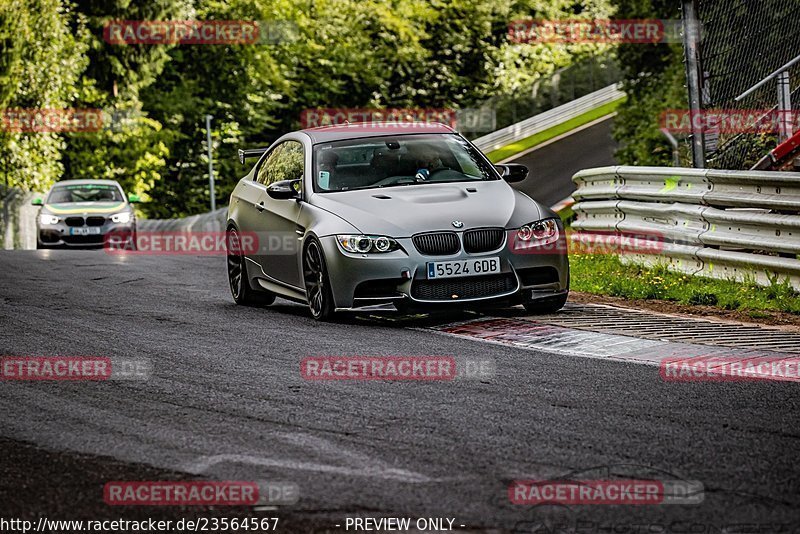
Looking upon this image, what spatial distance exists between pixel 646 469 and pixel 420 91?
59503 millimetres

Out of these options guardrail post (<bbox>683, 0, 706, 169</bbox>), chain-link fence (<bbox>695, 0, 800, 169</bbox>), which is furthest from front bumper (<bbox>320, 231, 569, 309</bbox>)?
chain-link fence (<bbox>695, 0, 800, 169</bbox>)

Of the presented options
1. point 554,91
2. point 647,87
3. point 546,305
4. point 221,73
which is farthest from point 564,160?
point 546,305

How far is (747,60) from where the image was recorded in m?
15.9

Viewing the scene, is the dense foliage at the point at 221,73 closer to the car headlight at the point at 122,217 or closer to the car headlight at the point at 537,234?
the car headlight at the point at 122,217

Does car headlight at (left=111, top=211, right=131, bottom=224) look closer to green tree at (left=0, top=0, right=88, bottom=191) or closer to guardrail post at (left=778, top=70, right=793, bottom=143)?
green tree at (left=0, top=0, right=88, bottom=191)

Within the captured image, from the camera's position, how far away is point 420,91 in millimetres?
64438

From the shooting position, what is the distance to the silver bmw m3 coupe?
1069 cm

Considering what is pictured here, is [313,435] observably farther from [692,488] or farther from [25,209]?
[25,209]

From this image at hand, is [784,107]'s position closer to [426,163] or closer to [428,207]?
[426,163]

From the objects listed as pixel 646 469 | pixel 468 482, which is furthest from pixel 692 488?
pixel 468 482

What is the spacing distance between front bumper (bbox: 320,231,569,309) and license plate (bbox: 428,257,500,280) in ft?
0.11

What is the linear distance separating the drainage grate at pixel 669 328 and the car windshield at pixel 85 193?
59.5 ft

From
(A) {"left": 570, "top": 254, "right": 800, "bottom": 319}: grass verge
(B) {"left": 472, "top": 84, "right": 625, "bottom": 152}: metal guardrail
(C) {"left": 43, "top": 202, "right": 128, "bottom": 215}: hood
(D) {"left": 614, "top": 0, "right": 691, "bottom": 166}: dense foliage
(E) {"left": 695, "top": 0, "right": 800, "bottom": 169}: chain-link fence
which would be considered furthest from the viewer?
(B) {"left": 472, "top": 84, "right": 625, "bottom": 152}: metal guardrail

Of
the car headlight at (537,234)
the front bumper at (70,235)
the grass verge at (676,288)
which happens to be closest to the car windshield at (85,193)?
the front bumper at (70,235)
